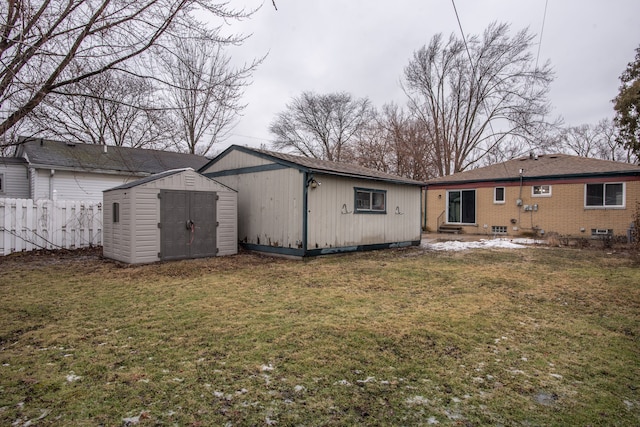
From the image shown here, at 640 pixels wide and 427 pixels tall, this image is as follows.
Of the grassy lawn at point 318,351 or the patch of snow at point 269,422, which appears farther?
the grassy lawn at point 318,351

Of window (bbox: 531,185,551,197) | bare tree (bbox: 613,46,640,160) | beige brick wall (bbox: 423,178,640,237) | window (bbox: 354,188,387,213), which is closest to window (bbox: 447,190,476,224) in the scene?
beige brick wall (bbox: 423,178,640,237)

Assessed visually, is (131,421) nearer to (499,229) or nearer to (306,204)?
(306,204)

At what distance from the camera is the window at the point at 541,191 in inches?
608

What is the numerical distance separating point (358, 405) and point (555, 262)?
8.63 m

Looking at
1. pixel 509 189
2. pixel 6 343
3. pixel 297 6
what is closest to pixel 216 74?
pixel 297 6

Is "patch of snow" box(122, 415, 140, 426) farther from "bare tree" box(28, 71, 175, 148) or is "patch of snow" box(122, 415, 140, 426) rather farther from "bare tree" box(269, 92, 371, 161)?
"bare tree" box(269, 92, 371, 161)

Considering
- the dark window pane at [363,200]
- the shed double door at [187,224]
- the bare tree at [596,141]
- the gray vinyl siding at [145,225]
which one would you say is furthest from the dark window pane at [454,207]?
the bare tree at [596,141]

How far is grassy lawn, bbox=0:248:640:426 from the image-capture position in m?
2.29

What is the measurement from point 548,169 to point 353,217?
10.7 m

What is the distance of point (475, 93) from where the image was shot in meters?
26.7

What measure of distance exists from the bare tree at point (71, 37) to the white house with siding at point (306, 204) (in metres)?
4.67

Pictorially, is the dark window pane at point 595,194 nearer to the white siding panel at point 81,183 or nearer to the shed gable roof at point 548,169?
the shed gable roof at point 548,169

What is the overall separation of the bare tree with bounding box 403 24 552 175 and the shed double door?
21910mm

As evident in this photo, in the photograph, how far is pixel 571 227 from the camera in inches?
582
